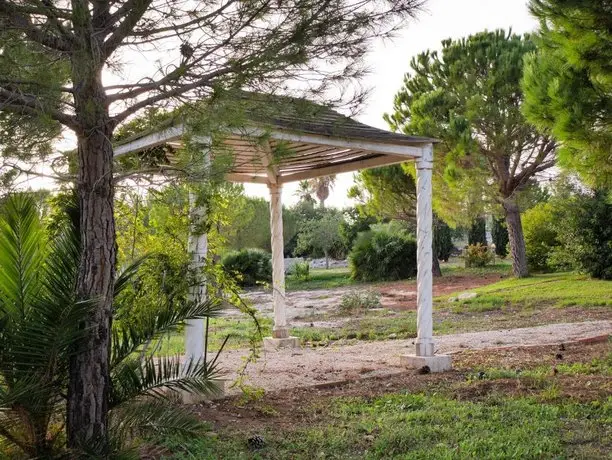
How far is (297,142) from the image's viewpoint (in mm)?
7547

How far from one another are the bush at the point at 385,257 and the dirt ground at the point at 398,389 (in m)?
19.8

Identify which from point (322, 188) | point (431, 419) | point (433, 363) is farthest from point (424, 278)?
point (322, 188)

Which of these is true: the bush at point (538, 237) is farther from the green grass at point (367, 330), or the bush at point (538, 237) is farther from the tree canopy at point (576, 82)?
the tree canopy at point (576, 82)

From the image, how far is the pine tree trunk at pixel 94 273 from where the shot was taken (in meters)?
4.21

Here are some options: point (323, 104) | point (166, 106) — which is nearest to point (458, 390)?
point (323, 104)

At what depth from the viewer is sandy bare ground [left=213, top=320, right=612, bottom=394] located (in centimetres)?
786

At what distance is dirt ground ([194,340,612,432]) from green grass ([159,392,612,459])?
27 cm

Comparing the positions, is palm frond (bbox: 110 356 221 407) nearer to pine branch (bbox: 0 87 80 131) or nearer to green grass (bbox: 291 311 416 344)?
pine branch (bbox: 0 87 80 131)

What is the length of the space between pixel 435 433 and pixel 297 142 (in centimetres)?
343

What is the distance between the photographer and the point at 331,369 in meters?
8.43

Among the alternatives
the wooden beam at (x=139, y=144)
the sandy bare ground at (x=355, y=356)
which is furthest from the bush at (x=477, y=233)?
the wooden beam at (x=139, y=144)

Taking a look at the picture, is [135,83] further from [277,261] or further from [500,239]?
[500,239]

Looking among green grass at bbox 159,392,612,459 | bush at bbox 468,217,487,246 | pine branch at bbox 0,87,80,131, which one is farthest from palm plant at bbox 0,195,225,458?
bush at bbox 468,217,487,246

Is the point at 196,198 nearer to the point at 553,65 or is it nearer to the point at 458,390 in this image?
the point at 458,390
